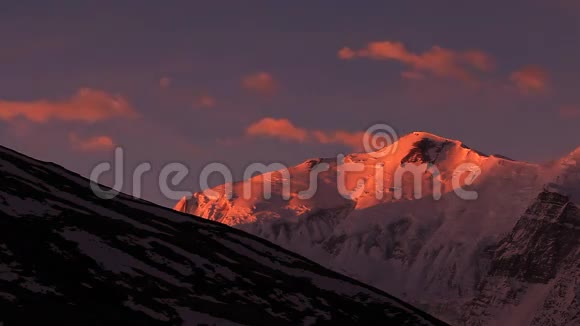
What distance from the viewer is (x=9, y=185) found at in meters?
161

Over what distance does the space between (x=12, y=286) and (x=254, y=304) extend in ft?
124

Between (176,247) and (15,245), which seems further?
(176,247)

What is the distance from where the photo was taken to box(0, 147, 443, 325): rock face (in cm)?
12162

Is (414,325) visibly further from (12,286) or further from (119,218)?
(12,286)

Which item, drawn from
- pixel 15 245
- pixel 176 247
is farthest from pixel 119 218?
pixel 15 245

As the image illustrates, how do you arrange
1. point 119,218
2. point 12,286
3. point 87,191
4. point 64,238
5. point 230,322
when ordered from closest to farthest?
point 12,286 → point 230,322 → point 64,238 → point 119,218 → point 87,191

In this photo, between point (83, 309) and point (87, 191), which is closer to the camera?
point (83, 309)

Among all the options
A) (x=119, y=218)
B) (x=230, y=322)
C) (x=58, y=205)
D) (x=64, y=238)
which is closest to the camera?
(x=230, y=322)

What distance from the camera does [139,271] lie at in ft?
463

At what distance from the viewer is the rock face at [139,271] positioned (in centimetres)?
12162

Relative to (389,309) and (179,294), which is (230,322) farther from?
(389,309)

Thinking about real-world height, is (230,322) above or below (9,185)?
below

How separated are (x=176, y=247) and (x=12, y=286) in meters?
49.4

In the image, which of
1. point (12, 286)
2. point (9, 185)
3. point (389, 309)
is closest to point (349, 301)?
point (389, 309)
